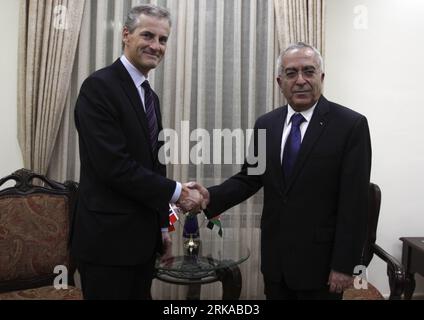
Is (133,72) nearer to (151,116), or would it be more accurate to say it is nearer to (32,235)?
(151,116)

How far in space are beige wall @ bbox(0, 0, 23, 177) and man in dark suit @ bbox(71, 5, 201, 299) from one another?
136cm

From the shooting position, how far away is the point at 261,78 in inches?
104

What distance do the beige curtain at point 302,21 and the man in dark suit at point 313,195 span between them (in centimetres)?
119

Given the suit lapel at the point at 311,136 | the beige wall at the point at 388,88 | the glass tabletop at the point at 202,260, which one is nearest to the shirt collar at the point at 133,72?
the suit lapel at the point at 311,136

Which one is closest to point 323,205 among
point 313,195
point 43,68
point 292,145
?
point 313,195

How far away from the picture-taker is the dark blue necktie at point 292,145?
141 centimetres

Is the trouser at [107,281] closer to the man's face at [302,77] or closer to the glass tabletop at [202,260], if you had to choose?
the glass tabletop at [202,260]

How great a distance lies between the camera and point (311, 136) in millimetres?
1382

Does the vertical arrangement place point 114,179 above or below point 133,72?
below

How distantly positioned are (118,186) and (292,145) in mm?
630

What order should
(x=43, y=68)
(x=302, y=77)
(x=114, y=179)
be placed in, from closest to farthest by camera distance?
(x=114, y=179)
(x=302, y=77)
(x=43, y=68)

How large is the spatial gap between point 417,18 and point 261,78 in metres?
1.16

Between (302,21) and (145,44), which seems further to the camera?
(302,21)

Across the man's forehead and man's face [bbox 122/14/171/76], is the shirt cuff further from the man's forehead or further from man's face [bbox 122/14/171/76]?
the man's forehead
